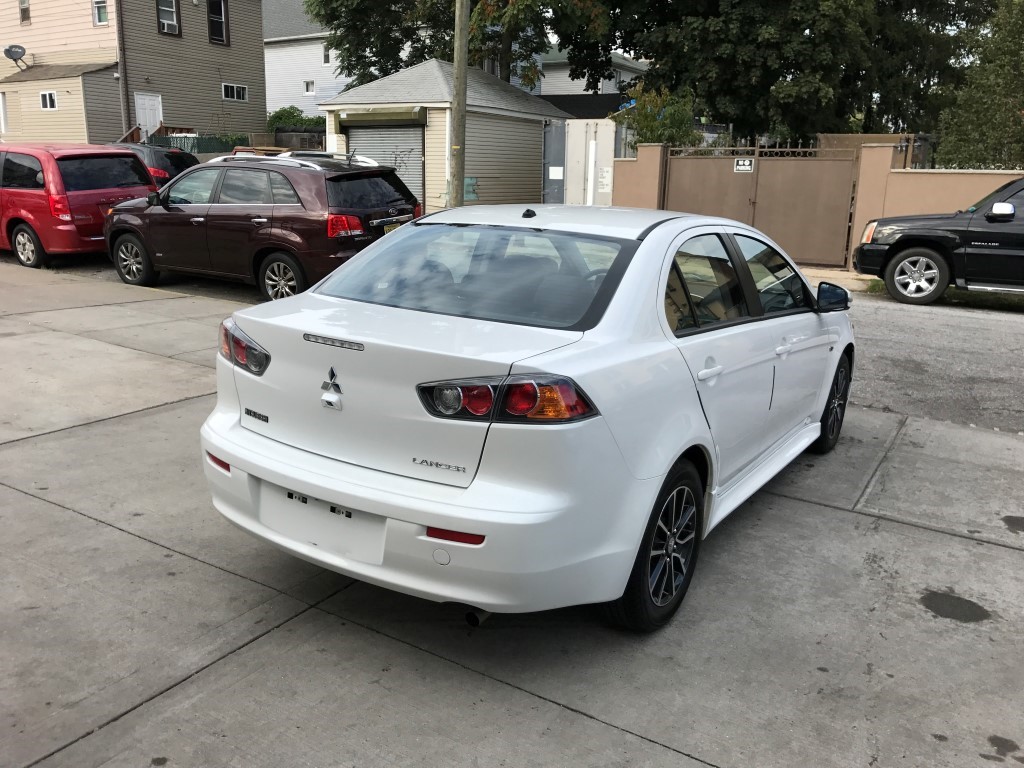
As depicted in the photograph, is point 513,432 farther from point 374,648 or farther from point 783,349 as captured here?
point 783,349

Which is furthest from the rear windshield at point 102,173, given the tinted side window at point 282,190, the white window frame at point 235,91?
the white window frame at point 235,91

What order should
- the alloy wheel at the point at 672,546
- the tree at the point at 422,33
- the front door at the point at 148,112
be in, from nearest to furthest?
the alloy wheel at the point at 672,546, the tree at the point at 422,33, the front door at the point at 148,112

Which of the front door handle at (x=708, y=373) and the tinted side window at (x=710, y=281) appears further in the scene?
the tinted side window at (x=710, y=281)

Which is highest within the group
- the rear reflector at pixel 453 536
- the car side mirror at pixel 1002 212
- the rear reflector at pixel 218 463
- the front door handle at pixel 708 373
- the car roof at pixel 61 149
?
the car roof at pixel 61 149

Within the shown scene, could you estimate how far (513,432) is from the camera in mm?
2861

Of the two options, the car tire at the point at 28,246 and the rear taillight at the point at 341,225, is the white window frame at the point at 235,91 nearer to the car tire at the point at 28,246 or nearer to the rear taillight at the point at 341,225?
the car tire at the point at 28,246

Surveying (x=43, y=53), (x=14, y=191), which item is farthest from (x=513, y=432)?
(x=43, y=53)

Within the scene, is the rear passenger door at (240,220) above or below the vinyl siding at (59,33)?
below

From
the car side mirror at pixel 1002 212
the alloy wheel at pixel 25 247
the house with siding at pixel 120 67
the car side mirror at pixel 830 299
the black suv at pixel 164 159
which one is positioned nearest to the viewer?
the car side mirror at pixel 830 299

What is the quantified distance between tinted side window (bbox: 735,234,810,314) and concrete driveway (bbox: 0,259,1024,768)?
1.13 m

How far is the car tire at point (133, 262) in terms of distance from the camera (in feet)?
37.0

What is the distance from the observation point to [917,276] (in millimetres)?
11805

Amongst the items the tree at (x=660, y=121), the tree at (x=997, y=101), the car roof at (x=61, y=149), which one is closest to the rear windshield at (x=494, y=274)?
the car roof at (x=61, y=149)

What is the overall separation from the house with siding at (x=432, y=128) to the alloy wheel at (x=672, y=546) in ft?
59.6
